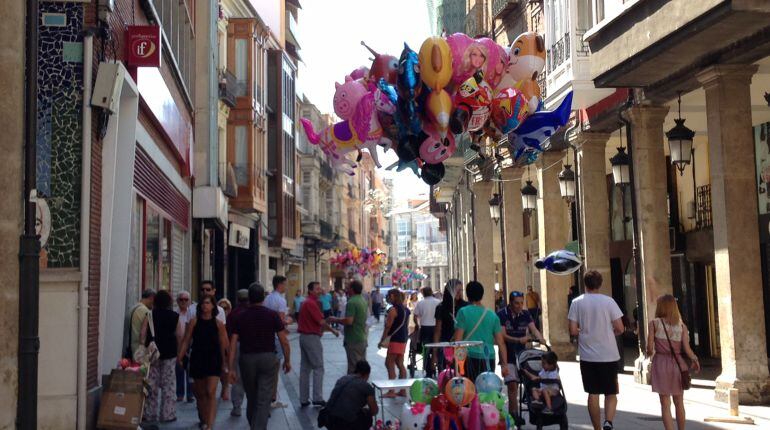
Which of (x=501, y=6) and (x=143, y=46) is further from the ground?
(x=501, y=6)

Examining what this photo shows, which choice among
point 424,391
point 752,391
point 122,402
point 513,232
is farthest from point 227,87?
point 424,391

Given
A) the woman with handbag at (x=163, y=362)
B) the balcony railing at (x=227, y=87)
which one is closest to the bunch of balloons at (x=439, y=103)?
the woman with handbag at (x=163, y=362)

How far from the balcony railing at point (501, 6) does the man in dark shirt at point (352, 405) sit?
18231 mm

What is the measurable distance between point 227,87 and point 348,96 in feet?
74.5

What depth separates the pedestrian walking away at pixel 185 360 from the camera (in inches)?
579

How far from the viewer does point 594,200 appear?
20312mm

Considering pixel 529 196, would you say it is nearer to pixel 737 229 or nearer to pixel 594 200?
pixel 594 200

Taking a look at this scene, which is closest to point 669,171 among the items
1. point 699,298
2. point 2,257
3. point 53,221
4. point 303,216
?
point 699,298

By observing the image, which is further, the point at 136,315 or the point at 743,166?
the point at 743,166

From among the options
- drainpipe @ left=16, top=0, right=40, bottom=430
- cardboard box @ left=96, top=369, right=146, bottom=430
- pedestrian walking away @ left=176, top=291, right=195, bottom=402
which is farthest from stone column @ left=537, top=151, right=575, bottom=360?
drainpipe @ left=16, top=0, right=40, bottom=430

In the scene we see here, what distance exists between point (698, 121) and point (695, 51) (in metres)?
6.58

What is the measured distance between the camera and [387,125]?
11.5m

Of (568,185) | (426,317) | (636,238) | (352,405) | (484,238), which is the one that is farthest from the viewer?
(484,238)

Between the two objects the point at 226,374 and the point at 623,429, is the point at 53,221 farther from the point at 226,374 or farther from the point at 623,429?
the point at 623,429
